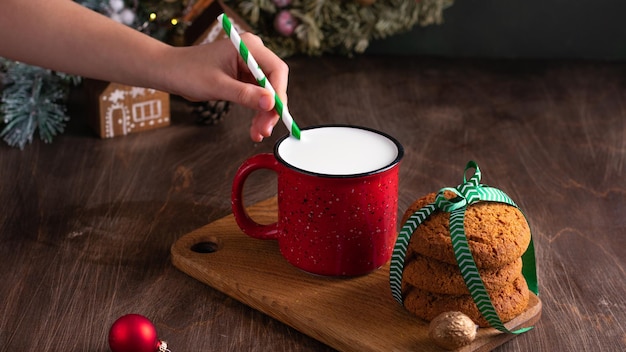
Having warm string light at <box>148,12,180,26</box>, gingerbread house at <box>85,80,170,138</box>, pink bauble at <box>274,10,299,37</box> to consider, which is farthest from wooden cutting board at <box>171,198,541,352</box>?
pink bauble at <box>274,10,299,37</box>

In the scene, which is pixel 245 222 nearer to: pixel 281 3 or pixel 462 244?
pixel 462 244

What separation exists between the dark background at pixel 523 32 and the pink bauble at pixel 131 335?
4.37 feet

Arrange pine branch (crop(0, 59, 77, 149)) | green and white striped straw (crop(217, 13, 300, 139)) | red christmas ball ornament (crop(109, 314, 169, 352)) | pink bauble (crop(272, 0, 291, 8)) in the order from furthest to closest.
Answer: pink bauble (crop(272, 0, 291, 8)) < pine branch (crop(0, 59, 77, 149)) < green and white striped straw (crop(217, 13, 300, 139)) < red christmas ball ornament (crop(109, 314, 169, 352))

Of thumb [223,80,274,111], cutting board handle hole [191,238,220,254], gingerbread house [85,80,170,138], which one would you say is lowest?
cutting board handle hole [191,238,220,254]

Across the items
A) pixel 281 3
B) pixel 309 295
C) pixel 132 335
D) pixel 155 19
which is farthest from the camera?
pixel 281 3

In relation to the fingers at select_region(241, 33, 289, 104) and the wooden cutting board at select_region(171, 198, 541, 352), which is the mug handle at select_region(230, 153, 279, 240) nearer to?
the wooden cutting board at select_region(171, 198, 541, 352)

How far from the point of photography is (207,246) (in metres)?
1.11

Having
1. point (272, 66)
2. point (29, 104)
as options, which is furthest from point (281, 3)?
point (272, 66)

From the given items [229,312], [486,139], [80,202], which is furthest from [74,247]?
[486,139]

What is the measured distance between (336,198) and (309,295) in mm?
117

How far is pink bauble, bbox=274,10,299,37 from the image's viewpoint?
5.93 ft

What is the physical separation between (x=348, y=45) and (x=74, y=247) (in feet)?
3.17

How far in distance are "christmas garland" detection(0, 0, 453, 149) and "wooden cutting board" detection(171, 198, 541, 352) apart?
52 centimetres

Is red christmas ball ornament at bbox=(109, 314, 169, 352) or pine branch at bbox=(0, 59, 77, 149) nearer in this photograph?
red christmas ball ornament at bbox=(109, 314, 169, 352)
